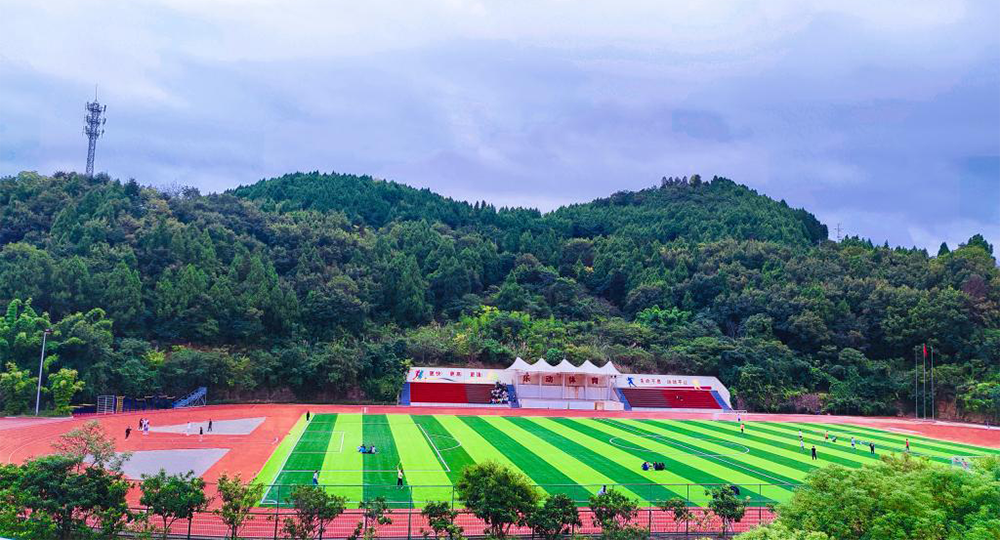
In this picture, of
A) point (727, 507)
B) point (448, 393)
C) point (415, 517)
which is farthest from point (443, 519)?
point (448, 393)

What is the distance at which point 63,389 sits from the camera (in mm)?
40875

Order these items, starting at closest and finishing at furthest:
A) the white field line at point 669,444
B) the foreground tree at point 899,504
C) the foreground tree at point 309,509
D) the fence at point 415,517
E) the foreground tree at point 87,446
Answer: the foreground tree at point 899,504
the foreground tree at point 309,509
the foreground tree at point 87,446
the fence at point 415,517
the white field line at point 669,444

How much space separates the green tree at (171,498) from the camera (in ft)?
57.1

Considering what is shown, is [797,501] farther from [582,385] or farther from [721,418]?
[582,385]

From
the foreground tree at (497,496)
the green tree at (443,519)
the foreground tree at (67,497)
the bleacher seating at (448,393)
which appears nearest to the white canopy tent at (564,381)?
the bleacher seating at (448,393)

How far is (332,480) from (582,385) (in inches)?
1383

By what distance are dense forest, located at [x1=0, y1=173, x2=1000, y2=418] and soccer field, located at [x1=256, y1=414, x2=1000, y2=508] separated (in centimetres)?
1318

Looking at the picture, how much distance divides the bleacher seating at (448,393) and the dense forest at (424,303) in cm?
227

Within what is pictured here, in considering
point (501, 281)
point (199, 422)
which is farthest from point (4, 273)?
point (501, 281)

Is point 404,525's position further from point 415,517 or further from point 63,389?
point 63,389

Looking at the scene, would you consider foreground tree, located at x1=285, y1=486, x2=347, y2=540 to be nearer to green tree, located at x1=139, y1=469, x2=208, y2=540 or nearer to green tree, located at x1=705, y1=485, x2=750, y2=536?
green tree, located at x1=139, y1=469, x2=208, y2=540

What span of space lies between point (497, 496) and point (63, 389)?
35.5 m

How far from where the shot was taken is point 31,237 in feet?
208

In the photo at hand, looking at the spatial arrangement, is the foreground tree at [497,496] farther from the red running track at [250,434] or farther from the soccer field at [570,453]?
the red running track at [250,434]
